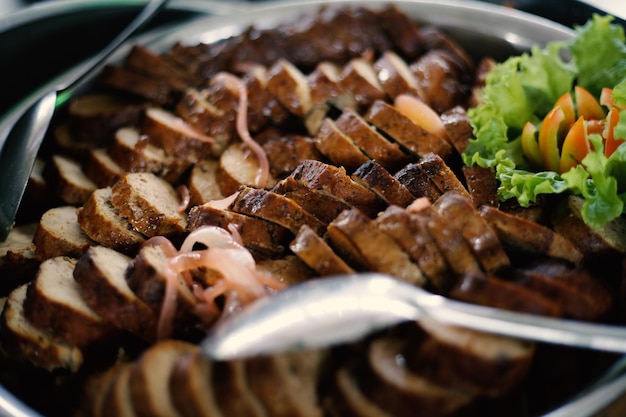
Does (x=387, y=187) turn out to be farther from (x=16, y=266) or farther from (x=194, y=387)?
(x=16, y=266)

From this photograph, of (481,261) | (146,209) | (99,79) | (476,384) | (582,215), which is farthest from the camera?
(99,79)

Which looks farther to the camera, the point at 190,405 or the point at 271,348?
the point at 190,405

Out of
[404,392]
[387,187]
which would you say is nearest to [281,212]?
[387,187]

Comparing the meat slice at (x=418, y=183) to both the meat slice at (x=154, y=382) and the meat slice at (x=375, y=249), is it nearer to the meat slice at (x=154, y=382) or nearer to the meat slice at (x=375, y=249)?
the meat slice at (x=375, y=249)

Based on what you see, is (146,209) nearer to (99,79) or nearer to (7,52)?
(99,79)

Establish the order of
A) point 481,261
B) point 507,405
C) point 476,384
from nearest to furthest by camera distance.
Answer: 1. point 476,384
2. point 507,405
3. point 481,261

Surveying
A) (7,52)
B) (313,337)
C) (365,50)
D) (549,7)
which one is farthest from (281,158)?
(549,7)

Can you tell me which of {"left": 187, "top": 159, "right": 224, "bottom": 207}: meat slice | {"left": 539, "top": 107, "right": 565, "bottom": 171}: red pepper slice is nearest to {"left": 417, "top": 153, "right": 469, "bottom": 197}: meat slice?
{"left": 539, "top": 107, "right": 565, "bottom": 171}: red pepper slice
